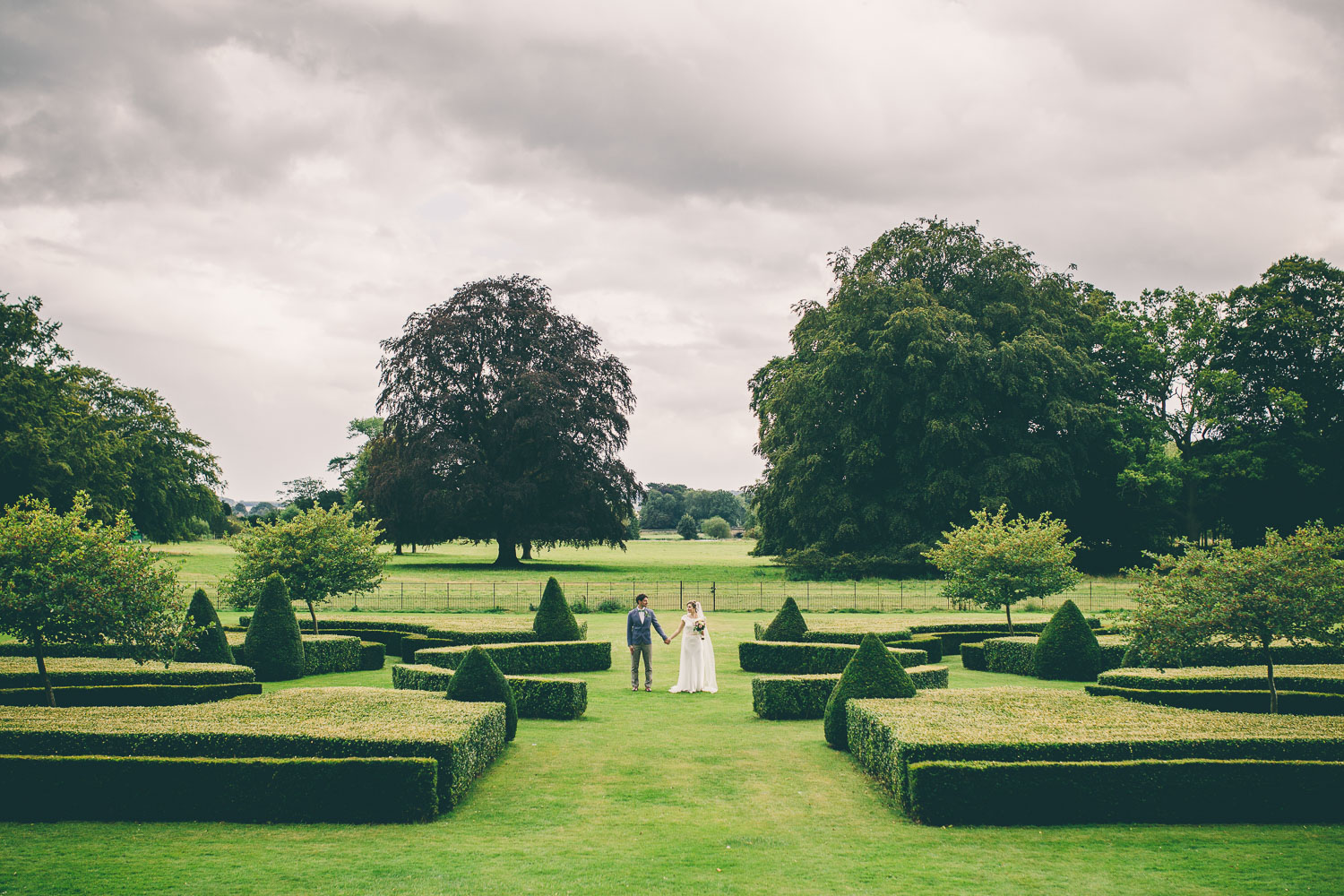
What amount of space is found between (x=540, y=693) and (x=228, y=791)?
21.2 ft

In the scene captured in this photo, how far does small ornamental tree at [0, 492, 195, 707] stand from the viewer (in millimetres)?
12188

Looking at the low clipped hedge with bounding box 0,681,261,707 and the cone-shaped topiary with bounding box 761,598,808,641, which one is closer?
the low clipped hedge with bounding box 0,681,261,707

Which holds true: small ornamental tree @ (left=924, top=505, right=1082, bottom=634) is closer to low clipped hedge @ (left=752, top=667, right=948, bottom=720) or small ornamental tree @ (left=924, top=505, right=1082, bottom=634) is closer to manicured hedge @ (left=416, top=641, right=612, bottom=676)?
low clipped hedge @ (left=752, top=667, right=948, bottom=720)

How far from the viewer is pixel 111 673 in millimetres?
15148

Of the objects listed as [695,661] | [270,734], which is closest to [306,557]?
[695,661]

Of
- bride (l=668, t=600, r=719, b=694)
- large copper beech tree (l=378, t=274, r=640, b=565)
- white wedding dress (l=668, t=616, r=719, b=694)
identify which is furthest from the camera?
large copper beech tree (l=378, t=274, r=640, b=565)

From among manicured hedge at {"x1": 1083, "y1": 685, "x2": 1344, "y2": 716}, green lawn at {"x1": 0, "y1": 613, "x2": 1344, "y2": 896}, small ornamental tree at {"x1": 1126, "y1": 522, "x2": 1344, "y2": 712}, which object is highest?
small ornamental tree at {"x1": 1126, "y1": 522, "x2": 1344, "y2": 712}

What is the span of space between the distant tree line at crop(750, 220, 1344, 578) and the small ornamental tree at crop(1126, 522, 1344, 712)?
94.8ft

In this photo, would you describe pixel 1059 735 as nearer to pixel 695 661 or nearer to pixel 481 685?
pixel 481 685

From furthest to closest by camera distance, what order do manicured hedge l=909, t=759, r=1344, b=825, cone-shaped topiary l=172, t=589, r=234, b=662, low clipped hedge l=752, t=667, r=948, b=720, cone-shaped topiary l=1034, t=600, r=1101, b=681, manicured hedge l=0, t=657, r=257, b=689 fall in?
cone-shaped topiary l=1034, t=600, r=1101, b=681
cone-shaped topiary l=172, t=589, r=234, b=662
low clipped hedge l=752, t=667, r=948, b=720
manicured hedge l=0, t=657, r=257, b=689
manicured hedge l=909, t=759, r=1344, b=825

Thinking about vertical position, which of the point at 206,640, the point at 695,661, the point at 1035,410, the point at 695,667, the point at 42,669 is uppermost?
the point at 1035,410

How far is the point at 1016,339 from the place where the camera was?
43.3 m

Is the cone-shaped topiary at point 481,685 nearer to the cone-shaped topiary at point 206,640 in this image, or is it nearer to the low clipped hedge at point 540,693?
the low clipped hedge at point 540,693

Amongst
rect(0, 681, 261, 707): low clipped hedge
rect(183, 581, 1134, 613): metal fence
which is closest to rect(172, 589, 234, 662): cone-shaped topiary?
rect(0, 681, 261, 707): low clipped hedge
